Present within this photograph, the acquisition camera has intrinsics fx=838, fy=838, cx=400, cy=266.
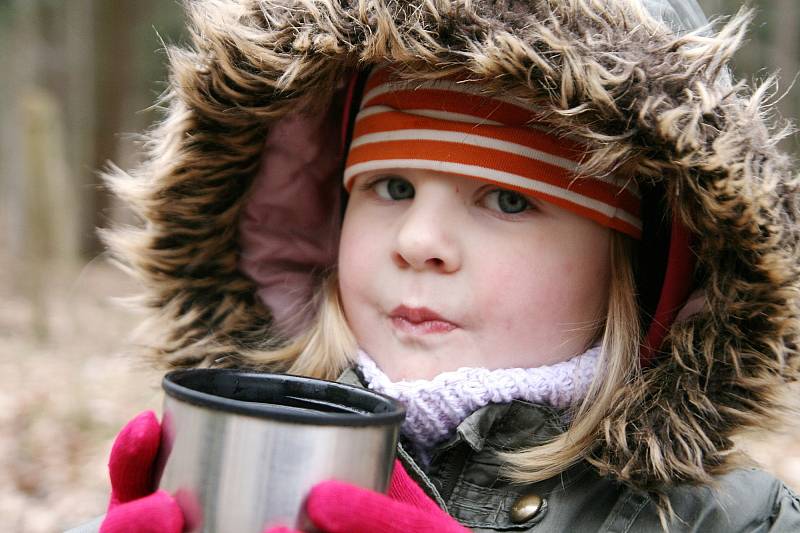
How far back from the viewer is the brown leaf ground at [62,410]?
3.21 metres

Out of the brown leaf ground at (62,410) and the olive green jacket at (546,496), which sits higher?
the olive green jacket at (546,496)

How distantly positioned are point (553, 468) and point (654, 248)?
547mm

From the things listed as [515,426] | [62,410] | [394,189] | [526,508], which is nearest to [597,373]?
[515,426]

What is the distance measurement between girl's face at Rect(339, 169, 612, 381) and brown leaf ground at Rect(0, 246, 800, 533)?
434 millimetres

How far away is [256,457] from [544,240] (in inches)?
32.0

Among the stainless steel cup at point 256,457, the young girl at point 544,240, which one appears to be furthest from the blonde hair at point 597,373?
the stainless steel cup at point 256,457

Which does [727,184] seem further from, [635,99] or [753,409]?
[753,409]

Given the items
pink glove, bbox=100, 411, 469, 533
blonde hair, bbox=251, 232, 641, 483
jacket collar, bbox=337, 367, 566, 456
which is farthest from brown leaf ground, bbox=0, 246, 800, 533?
pink glove, bbox=100, 411, 469, 533

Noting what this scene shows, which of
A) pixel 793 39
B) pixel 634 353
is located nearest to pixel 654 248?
pixel 634 353

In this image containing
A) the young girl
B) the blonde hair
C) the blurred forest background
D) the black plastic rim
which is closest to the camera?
the black plastic rim

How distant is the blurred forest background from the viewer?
11.1ft

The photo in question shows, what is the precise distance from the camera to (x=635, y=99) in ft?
4.53

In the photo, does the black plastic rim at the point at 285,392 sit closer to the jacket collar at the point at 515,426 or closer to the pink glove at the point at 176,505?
the pink glove at the point at 176,505

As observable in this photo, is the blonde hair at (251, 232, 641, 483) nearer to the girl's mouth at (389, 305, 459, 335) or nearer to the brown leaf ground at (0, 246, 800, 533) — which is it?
the girl's mouth at (389, 305, 459, 335)
